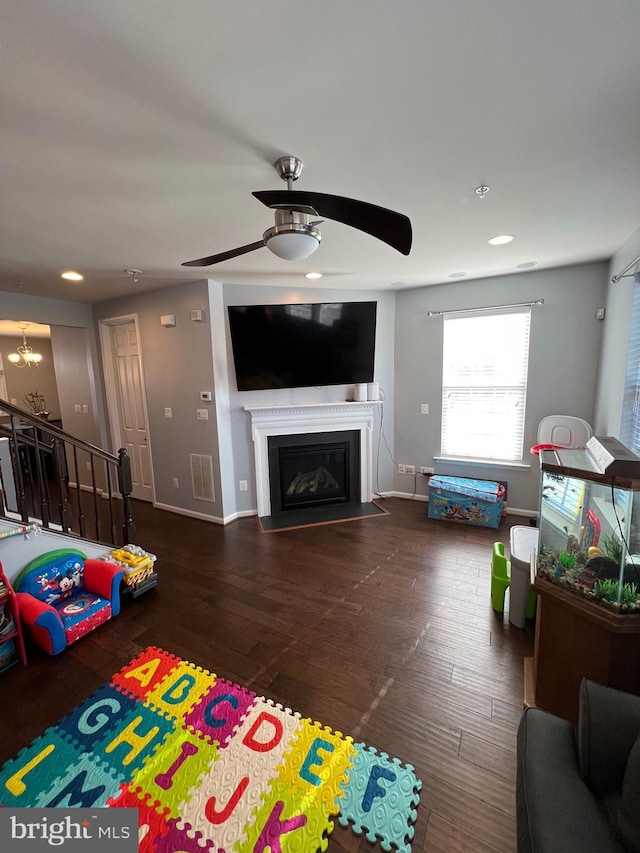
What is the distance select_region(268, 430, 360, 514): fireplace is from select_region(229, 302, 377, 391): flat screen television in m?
0.67

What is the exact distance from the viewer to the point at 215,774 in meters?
1.38

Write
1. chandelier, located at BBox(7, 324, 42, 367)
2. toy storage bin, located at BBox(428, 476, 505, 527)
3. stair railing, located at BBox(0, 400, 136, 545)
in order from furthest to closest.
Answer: chandelier, located at BBox(7, 324, 42, 367)
toy storage bin, located at BBox(428, 476, 505, 527)
stair railing, located at BBox(0, 400, 136, 545)

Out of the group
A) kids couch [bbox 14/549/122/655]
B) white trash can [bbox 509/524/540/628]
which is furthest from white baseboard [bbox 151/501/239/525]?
white trash can [bbox 509/524/540/628]

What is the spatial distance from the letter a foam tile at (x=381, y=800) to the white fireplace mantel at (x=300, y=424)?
8.92ft

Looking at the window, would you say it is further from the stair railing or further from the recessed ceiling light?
the stair railing

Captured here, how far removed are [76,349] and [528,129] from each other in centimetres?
530

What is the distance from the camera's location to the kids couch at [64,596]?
1987 millimetres

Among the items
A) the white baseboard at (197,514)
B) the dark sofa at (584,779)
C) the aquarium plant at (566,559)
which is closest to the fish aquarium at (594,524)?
the aquarium plant at (566,559)

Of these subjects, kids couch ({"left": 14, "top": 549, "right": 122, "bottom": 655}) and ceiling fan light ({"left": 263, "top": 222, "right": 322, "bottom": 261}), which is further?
kids couch ({"left": 14, "top": 549, "right": 122, "bottom": 655})

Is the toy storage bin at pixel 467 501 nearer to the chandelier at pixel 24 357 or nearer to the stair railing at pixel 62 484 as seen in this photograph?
the stair railing at pixel 62 484

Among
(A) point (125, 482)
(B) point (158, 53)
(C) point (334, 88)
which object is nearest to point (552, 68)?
(C) point (334, 88)

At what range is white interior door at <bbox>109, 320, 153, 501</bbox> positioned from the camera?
14.1 ft

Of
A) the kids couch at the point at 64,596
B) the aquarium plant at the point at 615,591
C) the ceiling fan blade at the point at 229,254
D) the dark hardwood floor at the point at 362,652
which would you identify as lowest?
the dark hardwood floor at the point at 362,652

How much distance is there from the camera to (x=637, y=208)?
6.68 ft
